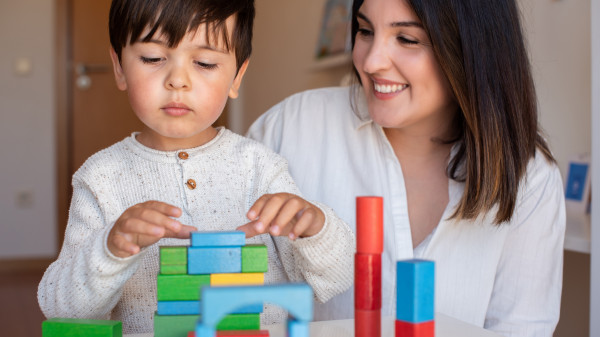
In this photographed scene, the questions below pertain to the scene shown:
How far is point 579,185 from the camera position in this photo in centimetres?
183

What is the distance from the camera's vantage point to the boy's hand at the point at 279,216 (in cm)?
80

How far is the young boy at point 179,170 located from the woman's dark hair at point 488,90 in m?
0.35

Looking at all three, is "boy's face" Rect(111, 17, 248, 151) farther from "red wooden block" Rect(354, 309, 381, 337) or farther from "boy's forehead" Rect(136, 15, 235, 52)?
"red wooden block" Rect(354, 309, 381, 337)

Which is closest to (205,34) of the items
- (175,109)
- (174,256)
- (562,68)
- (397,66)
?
(175,109)

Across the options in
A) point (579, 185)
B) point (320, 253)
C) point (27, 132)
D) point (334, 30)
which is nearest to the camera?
point (320, 253)

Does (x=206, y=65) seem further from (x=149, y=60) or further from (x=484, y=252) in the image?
(x=484, y=252)

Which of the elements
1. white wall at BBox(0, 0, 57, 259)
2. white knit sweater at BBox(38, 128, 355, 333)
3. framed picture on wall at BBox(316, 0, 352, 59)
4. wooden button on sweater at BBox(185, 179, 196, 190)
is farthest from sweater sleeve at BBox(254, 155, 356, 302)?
white wall at BBox(0, 0, 57, 259)

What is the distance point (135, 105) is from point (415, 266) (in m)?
0.61

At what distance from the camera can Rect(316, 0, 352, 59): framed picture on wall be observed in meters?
2.92

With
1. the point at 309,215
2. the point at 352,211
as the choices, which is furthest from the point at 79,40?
the point at 309,215

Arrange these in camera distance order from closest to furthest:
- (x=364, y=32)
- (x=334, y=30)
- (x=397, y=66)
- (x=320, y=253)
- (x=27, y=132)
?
(x=320, y=253) → (x=397, y=66) → (x=364, y=32) → (x=334, y=30) → (x=27, y=132)

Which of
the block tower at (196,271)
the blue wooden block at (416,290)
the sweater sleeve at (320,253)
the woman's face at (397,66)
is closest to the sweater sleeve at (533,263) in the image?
the woman's face at (397,66)

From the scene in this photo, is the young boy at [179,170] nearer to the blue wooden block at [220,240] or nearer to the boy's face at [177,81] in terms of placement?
the boy's face at [177,81]

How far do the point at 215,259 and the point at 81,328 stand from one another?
0.18m
